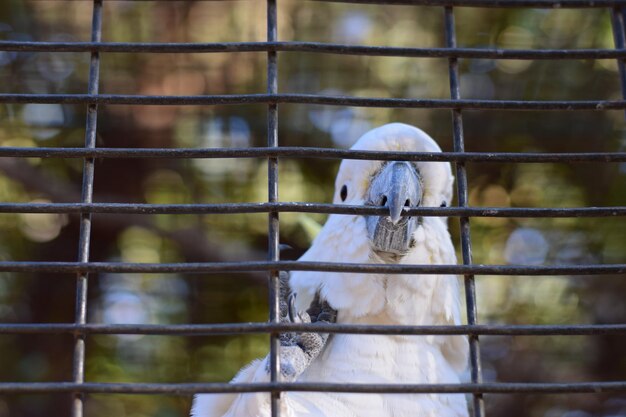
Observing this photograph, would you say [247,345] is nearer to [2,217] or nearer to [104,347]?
[104,347]

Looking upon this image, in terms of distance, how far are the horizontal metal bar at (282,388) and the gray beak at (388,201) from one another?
563mm

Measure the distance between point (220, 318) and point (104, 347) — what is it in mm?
522

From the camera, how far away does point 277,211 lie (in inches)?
46.7

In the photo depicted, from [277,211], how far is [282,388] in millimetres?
285

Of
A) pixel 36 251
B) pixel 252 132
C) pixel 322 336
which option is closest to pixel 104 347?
pixel 36 251

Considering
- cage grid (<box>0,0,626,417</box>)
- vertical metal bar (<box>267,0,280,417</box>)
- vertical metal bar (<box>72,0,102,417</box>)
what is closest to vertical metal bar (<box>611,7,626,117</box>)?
cage grid (<box>0,0,626,417</box>)

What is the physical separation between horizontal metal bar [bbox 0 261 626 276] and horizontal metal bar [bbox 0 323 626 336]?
88 millimetres

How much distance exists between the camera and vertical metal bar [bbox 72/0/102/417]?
1122 mm

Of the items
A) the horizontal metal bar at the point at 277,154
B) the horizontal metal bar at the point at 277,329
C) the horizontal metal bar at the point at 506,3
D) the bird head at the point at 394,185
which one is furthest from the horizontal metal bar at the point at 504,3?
the horizontal metal bar at the point at 277,329

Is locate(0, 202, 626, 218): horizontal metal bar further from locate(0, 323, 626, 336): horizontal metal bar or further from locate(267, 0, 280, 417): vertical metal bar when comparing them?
locate(0, 323, 626, 336): horizontal metal bar

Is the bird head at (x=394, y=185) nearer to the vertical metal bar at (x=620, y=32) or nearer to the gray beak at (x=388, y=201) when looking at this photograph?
the gray beak at (x=388, y=201)

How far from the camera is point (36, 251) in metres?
3.12

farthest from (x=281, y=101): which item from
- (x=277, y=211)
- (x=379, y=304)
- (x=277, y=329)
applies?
(x=379, y=304)

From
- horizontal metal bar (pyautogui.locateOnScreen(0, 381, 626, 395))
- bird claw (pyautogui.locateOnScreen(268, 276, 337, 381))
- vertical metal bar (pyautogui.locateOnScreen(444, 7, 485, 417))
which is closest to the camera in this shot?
horizontal metal bar (pyautogui.locateOnScreen(0, 381, 626, 395))
